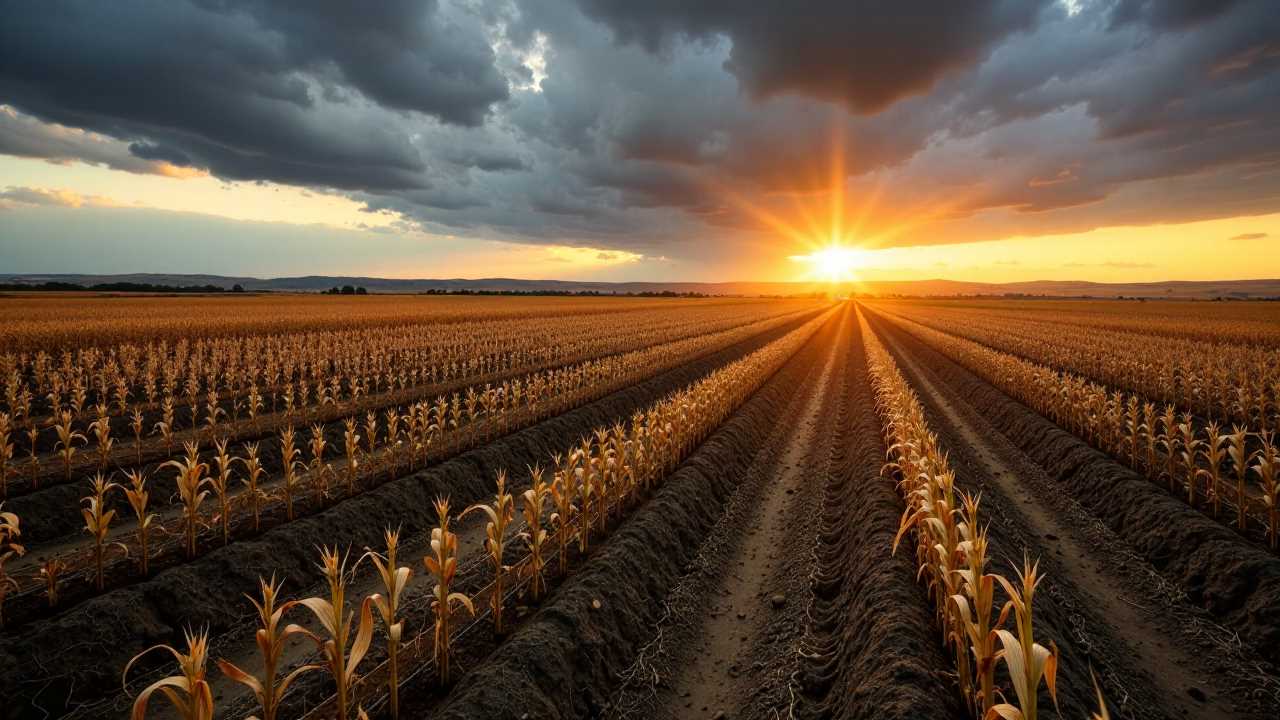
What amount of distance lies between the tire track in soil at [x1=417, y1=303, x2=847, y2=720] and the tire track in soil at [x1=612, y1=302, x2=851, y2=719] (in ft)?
0.84

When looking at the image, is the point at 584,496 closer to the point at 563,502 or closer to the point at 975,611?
the point at 563,502

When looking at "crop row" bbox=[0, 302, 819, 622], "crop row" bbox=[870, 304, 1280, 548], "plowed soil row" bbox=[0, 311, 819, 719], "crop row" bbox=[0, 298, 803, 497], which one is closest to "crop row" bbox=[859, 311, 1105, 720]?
"crop row" bbox=[870, 304, 1280, 548]

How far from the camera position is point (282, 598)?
7363mm

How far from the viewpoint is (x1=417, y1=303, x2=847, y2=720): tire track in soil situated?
16.2ft

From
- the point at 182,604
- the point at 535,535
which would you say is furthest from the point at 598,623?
the point at 182,604

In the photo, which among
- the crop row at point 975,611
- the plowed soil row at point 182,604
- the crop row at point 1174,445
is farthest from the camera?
the crop row at point 1174,445

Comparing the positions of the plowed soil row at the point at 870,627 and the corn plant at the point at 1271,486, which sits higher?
the corn plant at the point at 1271,486

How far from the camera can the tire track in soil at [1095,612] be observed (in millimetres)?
5531

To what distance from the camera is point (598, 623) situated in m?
6.21

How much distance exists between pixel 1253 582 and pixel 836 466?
714 cm

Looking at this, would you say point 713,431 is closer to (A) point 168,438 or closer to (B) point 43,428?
(A) point 168,438

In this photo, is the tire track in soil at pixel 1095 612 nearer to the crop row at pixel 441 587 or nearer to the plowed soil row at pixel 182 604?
the crop row at pixel 441 587

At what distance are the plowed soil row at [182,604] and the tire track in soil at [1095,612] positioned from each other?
350 inches

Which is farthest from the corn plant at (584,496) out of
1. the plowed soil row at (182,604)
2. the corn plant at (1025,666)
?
the corn plant at (1025,666)
